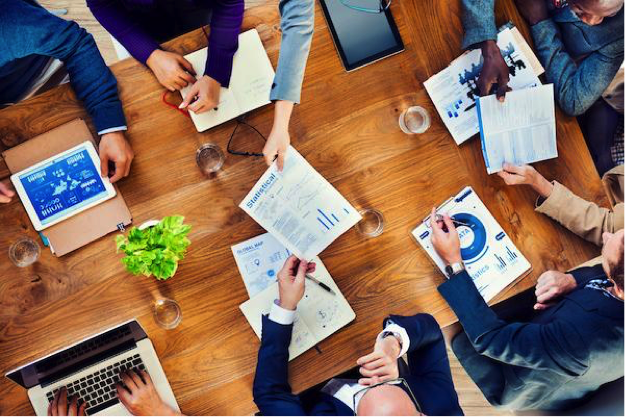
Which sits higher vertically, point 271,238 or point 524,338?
point 271,238

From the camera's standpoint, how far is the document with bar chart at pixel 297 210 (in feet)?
5.04

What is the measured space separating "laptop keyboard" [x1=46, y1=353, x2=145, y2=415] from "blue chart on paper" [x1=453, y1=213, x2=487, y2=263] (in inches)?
41.9

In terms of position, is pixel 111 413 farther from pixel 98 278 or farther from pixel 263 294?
pixel 263 294

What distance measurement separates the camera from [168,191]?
1.55 metres

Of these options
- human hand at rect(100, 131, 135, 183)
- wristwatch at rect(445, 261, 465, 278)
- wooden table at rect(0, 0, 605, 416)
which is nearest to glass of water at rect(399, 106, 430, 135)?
wooden table at rect(0, 0, 605, 416)

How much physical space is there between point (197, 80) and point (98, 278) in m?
0.68

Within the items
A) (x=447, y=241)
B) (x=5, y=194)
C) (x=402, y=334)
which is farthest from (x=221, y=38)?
(x=402, y=334)

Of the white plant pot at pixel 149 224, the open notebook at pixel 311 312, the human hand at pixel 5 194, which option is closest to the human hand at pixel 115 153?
the white plant pot at pixel 149 224

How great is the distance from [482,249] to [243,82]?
0.93 m

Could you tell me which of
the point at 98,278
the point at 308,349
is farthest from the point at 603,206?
the point at 98,278

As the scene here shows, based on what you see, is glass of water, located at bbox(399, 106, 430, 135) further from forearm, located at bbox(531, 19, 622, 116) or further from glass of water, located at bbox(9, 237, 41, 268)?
glass of water, located at bbox(9, 237, 41, 268)

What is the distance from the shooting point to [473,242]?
5.18ft

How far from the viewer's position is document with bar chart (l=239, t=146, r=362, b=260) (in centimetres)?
154

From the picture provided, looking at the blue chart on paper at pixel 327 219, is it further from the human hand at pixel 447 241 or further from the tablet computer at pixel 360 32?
the tablet computer at pixel 360 32
